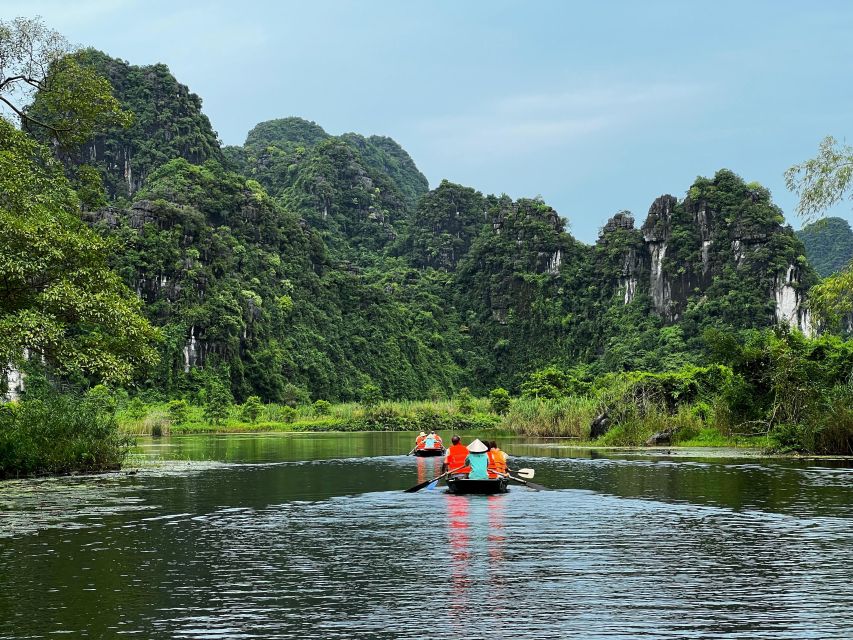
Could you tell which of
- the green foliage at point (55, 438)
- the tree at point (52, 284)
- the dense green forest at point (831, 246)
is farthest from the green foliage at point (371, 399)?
the dense green forest at point (831, 246)

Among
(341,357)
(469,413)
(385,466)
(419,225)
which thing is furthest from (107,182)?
(385,466)

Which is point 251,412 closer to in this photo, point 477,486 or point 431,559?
point 477,486

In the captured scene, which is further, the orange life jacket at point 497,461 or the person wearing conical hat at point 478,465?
the orange life jacket at point 497,461

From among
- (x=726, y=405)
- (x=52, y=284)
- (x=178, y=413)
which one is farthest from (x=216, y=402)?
(x=52, y=284)

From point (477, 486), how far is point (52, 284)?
38.0 feet

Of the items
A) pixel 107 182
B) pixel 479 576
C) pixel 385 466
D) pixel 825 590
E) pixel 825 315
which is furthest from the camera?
pixel 107 182

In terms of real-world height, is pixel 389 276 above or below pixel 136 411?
above

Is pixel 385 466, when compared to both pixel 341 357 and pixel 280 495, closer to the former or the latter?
pixel 280 495

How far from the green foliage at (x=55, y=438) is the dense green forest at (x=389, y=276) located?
36292 mm

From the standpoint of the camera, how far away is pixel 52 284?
2297cm

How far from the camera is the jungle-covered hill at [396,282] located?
92438 millimetres

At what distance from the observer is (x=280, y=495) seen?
829 inches

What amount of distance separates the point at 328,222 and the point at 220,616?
149 m

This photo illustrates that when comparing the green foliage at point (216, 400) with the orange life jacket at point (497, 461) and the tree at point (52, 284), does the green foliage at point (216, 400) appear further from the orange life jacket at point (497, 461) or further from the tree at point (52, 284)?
the orange life jacket at point (497, 461)
